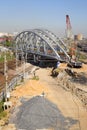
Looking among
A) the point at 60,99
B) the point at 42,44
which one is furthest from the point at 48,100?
the point at 42,44

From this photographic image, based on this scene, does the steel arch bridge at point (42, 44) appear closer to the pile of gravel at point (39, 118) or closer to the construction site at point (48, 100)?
the construction site at point (48, 100)

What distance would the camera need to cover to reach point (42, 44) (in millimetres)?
106375

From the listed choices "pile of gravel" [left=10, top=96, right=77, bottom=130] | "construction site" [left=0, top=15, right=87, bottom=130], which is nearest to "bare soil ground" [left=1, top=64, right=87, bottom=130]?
"construction site" [left=0, top=15, right=87, bottom=130]

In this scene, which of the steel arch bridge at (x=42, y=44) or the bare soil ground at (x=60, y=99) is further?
the steel arch bridge at (x=42, y=44)

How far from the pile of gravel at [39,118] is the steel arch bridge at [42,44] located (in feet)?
179

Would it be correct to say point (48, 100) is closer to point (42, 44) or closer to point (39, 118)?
point (39, 118)

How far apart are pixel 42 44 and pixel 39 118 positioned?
72.1m

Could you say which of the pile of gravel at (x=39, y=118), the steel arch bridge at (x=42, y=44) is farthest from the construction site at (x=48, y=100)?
the steel arch bridge at (x=42, y=44)

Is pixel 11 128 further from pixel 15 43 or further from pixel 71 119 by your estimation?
pixel 15 43

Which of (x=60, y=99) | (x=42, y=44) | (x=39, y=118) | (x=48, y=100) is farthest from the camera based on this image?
(x=42, y=44)

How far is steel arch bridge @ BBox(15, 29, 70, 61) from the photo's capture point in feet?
325

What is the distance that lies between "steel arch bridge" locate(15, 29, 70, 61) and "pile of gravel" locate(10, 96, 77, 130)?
2153 inches

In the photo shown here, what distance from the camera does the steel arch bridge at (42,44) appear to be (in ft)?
325

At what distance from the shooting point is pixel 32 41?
118125 mm
